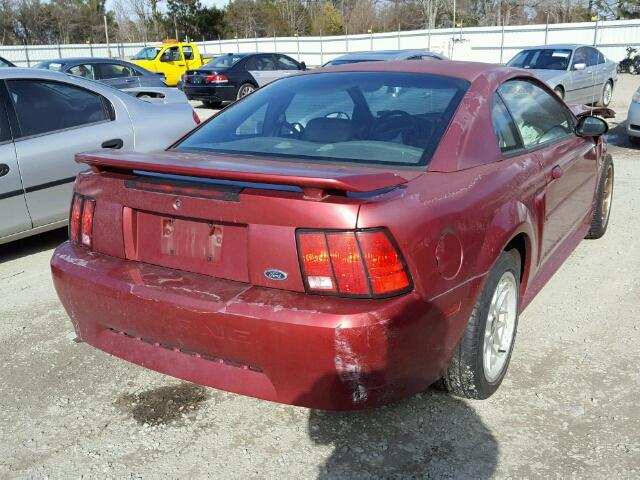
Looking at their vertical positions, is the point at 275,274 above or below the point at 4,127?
below

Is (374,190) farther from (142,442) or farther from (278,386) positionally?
(142,442)

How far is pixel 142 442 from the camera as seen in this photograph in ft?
8.65

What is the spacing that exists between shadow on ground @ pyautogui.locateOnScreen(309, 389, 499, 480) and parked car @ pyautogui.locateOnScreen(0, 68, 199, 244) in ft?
10.1

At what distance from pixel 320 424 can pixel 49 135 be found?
3454 mm

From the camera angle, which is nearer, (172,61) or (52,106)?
(52,106)

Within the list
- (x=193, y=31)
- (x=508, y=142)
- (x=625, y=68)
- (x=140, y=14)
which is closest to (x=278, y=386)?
(x=508, y=142)

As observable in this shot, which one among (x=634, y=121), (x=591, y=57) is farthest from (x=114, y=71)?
(x=634, y=121)

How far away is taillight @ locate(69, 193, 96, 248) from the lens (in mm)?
Result: 2764

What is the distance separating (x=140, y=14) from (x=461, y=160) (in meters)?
63.2

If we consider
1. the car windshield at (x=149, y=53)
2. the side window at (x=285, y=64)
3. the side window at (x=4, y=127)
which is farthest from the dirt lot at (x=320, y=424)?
the car windshield at (x=149, y=53)

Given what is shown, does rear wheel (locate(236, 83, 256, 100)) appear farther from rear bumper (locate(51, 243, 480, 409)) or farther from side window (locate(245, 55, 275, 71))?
rear bumper (locate(51, 243, 480, 409))

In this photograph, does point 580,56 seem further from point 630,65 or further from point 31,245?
point 630,65

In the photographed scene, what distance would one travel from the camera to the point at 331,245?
2.17 meters

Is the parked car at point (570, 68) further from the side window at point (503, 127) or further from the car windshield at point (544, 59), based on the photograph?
the side window at point (503, 127)
